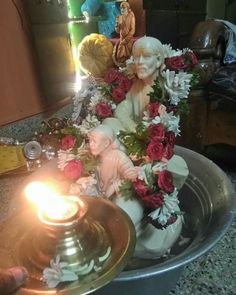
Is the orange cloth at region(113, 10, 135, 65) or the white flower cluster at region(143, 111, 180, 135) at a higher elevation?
the white flower cluster at region(143, 111, 180, 135)

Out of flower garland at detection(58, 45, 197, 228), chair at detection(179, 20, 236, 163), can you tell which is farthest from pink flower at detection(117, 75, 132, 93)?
chair at detection(179, 20, 236, 163)

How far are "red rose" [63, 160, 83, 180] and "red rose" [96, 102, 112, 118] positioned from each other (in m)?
0.12

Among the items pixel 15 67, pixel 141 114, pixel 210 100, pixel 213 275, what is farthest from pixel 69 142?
pixel 15 67

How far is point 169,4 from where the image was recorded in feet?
6.51

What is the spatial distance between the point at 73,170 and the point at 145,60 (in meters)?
0.27

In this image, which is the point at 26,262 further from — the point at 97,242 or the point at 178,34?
the point at 178,34

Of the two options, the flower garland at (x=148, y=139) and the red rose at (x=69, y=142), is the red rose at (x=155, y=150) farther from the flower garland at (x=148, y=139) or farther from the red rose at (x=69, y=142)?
the red rose at (x=69, y=142)

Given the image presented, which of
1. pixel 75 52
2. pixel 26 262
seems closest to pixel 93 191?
pixel 26 262

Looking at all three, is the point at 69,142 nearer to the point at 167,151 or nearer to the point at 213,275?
the point at 167,151

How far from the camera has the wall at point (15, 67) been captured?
4.78 feet

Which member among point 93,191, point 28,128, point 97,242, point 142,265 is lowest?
point 28,128

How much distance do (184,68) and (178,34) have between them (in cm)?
145

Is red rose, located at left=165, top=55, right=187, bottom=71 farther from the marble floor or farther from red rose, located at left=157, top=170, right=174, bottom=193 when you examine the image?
the marble floor

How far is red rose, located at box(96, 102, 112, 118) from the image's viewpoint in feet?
2.43
